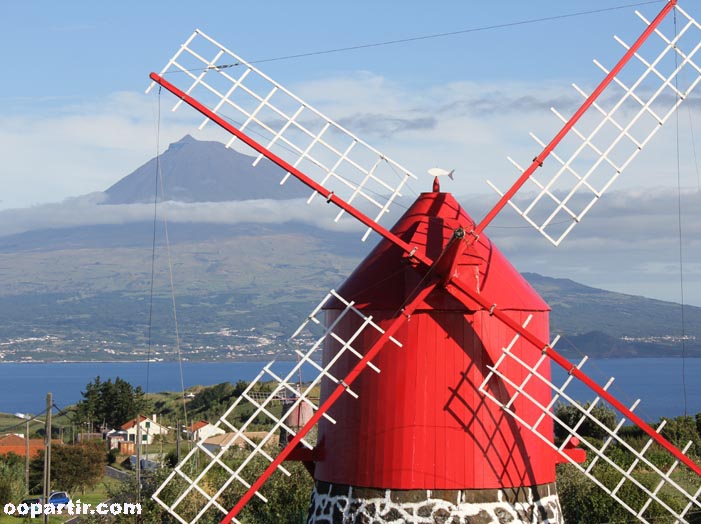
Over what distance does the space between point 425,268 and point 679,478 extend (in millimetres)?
18697

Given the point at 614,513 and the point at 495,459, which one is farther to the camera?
the point at 614,513

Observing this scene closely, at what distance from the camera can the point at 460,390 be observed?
1628 cm

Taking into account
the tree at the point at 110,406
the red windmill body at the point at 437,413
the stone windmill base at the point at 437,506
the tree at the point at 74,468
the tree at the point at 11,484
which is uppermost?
the tree at the point at 110,406

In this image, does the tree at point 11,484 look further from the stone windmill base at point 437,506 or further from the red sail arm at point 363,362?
the stone windmill base at point 437,506

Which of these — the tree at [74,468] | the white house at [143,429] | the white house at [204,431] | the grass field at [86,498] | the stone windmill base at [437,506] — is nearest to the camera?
the stone windmill base at [437,506]

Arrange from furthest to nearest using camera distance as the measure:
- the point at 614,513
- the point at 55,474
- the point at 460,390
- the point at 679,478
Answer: the point at 55,474
the point at 679,478
the point at 614,513
the point at 460,390


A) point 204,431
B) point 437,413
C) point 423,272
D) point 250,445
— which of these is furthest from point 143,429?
point 437,413

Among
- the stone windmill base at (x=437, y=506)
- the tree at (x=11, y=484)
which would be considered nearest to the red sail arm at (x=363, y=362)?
the stone windmill base at (x=437, y=506)

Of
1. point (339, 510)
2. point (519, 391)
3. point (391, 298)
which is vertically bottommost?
point (339, 510)

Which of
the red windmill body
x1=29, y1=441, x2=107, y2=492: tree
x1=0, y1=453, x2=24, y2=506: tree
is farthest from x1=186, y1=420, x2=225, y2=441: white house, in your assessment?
the red windmill body

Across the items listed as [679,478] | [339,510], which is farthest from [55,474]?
[339,510]

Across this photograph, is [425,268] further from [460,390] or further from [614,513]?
[614,513]

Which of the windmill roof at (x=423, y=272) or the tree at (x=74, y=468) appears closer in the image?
the windmill roof at (x=423, y=272)

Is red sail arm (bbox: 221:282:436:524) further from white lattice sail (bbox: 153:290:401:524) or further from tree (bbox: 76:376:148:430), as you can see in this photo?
tree (bbox: 76:376:148:430)
